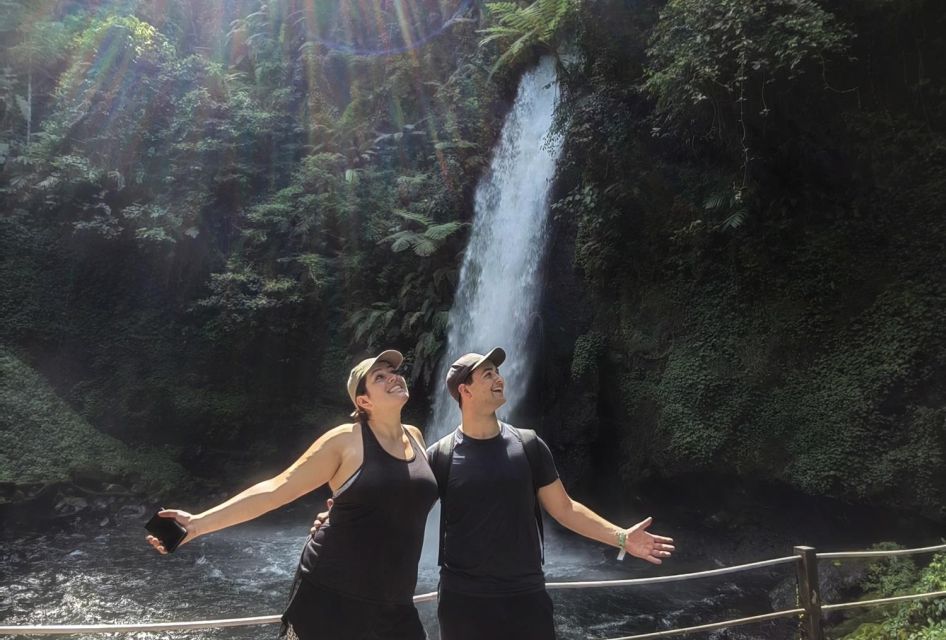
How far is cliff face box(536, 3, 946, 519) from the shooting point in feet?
24.2

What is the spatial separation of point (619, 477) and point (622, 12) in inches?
286

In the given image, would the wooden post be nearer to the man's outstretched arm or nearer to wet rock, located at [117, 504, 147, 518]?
the man's outstretched arm

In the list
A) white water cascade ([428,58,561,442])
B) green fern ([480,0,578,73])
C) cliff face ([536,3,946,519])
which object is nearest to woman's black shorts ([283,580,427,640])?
cliff face ([536,3,946,519])

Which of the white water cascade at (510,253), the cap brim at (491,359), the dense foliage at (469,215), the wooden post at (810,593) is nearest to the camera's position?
the cap brim at (491,359)

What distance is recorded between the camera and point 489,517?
2.27 meters

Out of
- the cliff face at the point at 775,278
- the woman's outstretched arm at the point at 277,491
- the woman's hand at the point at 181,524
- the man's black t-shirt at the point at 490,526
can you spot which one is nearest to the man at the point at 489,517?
the man's black t-shirt at the point at 490,526

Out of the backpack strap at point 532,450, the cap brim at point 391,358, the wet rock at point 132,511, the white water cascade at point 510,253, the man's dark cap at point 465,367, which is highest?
the white water cascade at point 510,253

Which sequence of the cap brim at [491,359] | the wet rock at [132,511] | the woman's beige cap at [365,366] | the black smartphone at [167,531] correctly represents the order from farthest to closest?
1. the wet rock at [132,511]
2. the cap brim at [491,359]
3. the woman's beige cap at [365,366]
4. the black smartphone at [167,531]

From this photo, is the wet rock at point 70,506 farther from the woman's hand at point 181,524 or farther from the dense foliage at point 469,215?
the woman's hand at point 181,524

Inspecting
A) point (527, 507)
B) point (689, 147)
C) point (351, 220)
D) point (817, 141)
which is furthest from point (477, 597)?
point (351, 220)

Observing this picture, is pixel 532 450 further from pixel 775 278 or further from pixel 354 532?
pixel 775 278

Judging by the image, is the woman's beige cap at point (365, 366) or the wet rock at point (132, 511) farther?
the wet rock at point (132, 511)

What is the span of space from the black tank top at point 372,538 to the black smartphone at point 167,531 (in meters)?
0.39

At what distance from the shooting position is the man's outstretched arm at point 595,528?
8.30 feet
